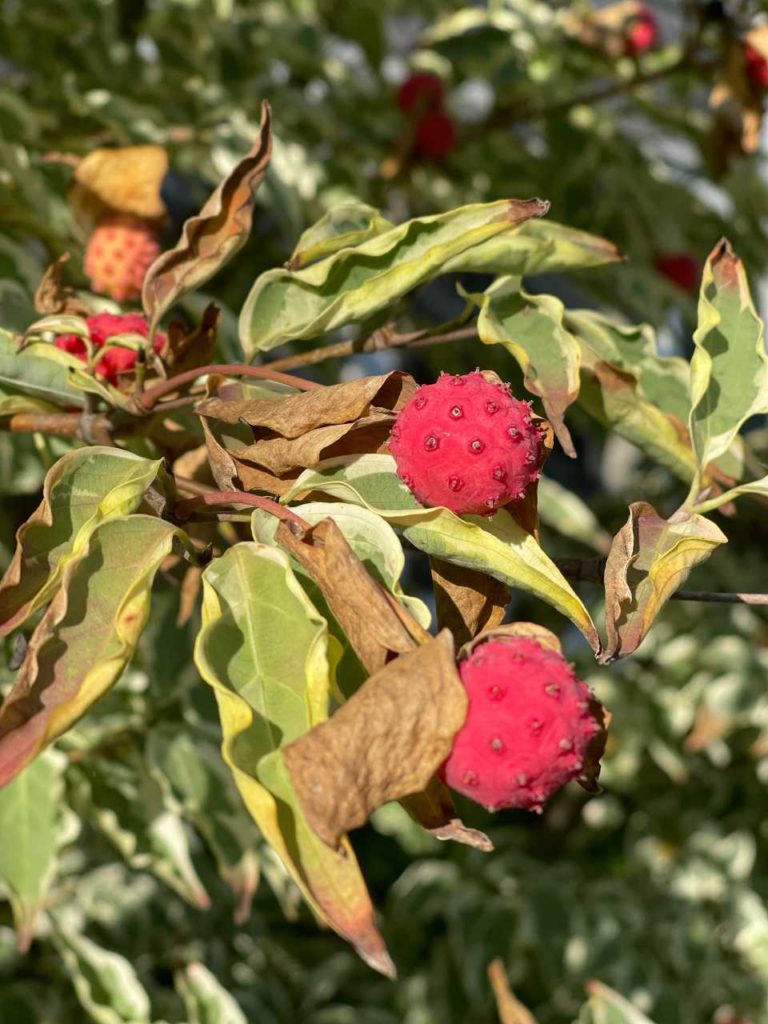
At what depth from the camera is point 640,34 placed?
207 centimetres

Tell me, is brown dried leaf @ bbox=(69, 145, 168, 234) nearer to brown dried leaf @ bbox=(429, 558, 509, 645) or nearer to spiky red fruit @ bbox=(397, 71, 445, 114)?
brown dried leaf @ bbox=(429, 558, 509, 645)

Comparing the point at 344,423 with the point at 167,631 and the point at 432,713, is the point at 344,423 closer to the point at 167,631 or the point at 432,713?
the point at 432,713

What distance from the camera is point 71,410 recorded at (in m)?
0.93

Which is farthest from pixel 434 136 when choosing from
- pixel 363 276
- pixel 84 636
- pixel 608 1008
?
pixel 84 636

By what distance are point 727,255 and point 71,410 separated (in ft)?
1.66

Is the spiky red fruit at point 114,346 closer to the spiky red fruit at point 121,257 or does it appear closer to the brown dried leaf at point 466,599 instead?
the spiky red fruit at point 121,257

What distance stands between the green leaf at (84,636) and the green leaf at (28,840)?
1.63 ft

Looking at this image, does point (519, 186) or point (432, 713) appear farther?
point (519, 186)

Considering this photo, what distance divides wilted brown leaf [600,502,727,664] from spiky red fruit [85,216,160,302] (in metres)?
0.56

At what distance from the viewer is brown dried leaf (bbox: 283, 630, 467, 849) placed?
537 millimetres

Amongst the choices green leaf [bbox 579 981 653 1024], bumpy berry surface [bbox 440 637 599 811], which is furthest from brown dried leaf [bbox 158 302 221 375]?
green leaf [bbox 579 981 653 1024]

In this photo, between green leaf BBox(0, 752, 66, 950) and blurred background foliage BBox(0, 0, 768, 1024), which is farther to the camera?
blurred background foliage BBox(0, 0, 768, 1024)

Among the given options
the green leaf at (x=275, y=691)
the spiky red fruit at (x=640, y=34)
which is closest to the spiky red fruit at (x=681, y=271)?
the spiky red fruit at (x=640, y=34)

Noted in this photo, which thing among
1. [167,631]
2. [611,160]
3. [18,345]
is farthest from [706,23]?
[18,345]
